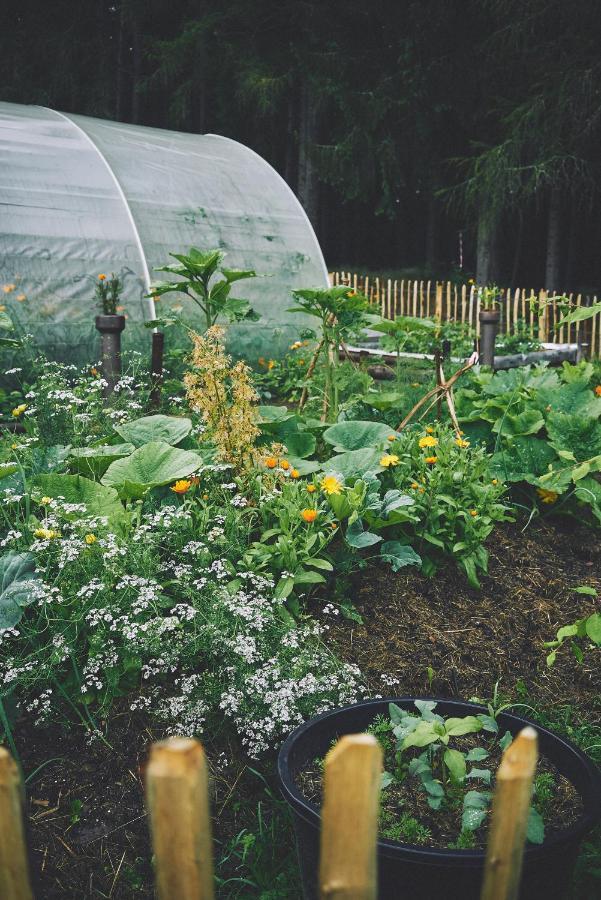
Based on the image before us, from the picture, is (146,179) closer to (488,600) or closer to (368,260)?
(488,600)

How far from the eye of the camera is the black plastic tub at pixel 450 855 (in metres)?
1.46

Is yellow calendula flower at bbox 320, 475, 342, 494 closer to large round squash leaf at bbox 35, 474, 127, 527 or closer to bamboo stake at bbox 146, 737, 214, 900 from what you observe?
large round squash leaf at bbox 35, 474, 127, 527

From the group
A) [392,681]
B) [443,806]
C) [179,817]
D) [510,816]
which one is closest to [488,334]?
[392,681]

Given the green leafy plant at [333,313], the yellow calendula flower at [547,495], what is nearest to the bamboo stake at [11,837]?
the yellow calendula flower at [547,495]

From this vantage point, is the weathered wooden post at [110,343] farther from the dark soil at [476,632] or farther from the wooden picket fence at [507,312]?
the wooden picket fence at [507,312]

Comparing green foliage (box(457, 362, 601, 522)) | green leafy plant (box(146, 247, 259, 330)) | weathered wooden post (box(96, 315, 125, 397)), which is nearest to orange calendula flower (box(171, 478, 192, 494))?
green foliage (box(457, 362, 601, 522))

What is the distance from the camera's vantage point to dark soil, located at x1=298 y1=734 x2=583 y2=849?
5.66ft

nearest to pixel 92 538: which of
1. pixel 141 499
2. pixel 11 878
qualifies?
pixel 141 499

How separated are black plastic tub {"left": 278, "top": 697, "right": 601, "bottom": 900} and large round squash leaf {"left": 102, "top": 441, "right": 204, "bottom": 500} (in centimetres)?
130

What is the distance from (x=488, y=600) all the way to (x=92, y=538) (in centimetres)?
143

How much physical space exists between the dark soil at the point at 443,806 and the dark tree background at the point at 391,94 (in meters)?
12.1

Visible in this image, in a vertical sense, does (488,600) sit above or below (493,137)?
below

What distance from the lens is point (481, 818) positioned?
1640mm

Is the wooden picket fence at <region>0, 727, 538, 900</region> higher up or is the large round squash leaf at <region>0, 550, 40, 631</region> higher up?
the wooden picket fence at <region>0, 727, 538, 900</region>
